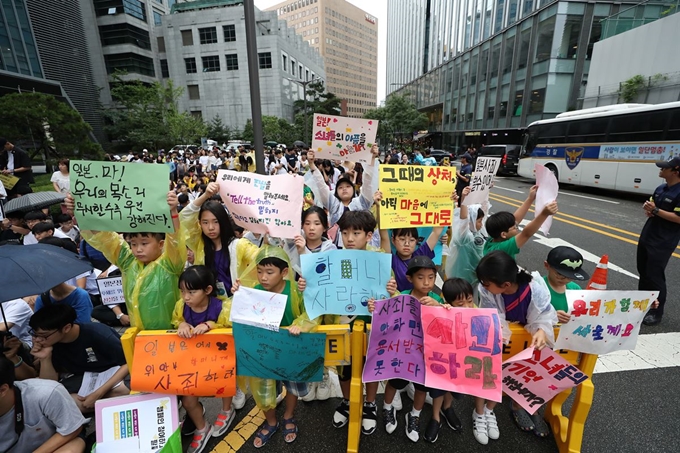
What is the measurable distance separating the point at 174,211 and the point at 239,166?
344 inches

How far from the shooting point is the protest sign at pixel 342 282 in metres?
2.31

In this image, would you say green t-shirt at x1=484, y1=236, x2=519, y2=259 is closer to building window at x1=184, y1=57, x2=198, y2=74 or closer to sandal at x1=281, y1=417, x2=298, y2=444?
sandal at x1=281, y1=417, x2=298, y2=444

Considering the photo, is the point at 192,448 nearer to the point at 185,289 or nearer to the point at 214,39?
the point at 185,289

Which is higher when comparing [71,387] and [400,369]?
[400,369]

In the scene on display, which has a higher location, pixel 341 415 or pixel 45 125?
pixel 45 125

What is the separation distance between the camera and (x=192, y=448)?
2502 mm

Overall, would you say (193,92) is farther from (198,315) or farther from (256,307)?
(256,307)

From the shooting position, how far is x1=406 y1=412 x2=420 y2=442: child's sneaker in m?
2.57

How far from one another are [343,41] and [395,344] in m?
113

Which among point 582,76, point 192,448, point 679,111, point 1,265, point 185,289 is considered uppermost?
point 582,76

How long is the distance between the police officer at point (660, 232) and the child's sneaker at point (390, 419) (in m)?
3.62

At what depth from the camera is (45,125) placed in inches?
481

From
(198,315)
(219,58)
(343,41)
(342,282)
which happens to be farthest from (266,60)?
(343,41)

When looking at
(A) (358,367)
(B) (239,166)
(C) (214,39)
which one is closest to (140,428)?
(A) (358,367)
